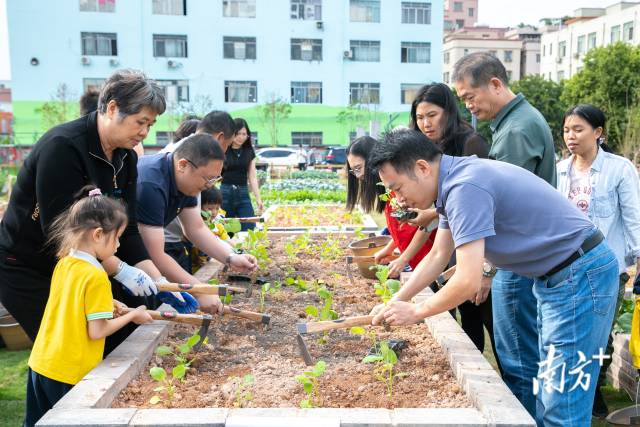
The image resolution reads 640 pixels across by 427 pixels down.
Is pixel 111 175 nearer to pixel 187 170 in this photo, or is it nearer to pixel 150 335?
pixel 187 170

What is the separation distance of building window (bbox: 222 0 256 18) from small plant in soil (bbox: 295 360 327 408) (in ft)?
91.8

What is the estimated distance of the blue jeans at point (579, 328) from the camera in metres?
2.11

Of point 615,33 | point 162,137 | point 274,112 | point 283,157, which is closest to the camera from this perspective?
point 283,157

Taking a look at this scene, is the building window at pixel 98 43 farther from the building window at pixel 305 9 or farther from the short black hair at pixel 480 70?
the short black hair at pixel 480 70

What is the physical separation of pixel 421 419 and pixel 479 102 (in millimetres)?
1544

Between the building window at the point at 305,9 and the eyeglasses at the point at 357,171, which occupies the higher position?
the building window at the point at 305,9

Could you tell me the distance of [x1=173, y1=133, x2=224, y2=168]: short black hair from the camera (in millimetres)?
3016

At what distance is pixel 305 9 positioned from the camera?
94.7 ft

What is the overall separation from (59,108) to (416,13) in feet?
57.2

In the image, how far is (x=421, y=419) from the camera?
1.93 metres

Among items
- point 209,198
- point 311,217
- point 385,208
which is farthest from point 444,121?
point 311,217

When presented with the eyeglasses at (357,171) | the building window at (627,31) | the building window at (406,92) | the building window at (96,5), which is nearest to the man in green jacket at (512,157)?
the eyeglasses at (357,171)

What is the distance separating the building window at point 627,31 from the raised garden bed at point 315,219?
3204 cm

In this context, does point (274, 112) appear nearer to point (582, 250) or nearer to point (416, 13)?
point (416, 13)
